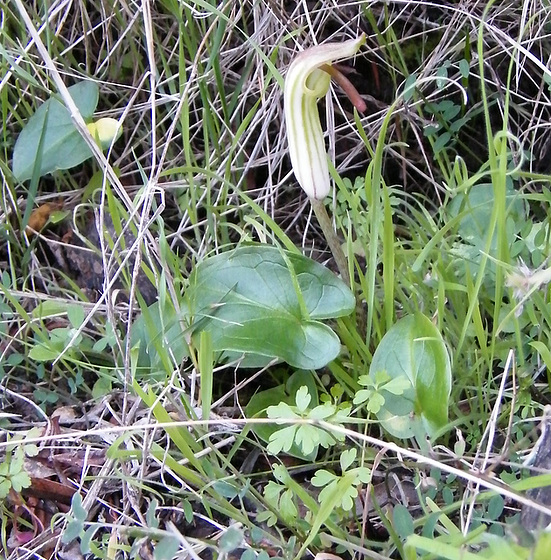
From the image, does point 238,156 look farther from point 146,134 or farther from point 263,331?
point 263,331

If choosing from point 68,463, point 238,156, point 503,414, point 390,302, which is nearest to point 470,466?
point 503,414

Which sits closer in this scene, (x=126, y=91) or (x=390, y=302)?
(x=390, y=302)

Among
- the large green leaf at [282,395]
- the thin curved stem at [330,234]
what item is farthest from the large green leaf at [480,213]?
the large green leaf at [282,395]

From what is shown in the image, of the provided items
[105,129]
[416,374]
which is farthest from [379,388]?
[105,129]

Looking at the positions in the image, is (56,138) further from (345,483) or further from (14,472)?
(345,483)

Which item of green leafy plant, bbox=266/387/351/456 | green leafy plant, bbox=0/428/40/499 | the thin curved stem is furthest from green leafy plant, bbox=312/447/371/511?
green leafy plant, bbox=0/428/40/499
